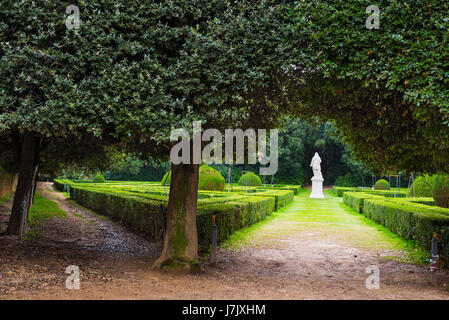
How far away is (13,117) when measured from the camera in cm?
577

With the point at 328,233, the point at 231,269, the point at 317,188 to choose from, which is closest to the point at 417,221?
the point at 328,233

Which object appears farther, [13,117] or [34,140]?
[34,140]

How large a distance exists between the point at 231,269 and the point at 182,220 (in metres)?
1.65

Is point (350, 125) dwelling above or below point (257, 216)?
above

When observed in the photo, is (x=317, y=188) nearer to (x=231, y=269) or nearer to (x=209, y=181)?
(x=209, y=181)

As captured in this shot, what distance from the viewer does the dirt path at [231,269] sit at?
5879mm

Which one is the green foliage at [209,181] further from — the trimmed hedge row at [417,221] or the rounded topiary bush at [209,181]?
the trimmed hedge row at [417,221]

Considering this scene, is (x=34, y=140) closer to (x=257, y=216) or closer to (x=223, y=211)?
(x=223, y=211)

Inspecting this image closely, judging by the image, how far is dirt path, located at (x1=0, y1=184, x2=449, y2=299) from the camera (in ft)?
19.3

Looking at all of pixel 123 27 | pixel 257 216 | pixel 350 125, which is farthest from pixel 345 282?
pixel 257 216

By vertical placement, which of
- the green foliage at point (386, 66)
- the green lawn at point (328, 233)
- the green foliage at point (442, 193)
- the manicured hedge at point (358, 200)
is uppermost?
the green foliage at point (386, 66)

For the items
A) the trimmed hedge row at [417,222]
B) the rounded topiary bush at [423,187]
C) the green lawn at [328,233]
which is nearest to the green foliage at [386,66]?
the trimmed hedge row at [417,222]

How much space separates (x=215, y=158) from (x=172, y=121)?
436 centimetres

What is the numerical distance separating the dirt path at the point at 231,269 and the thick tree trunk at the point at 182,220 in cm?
38
